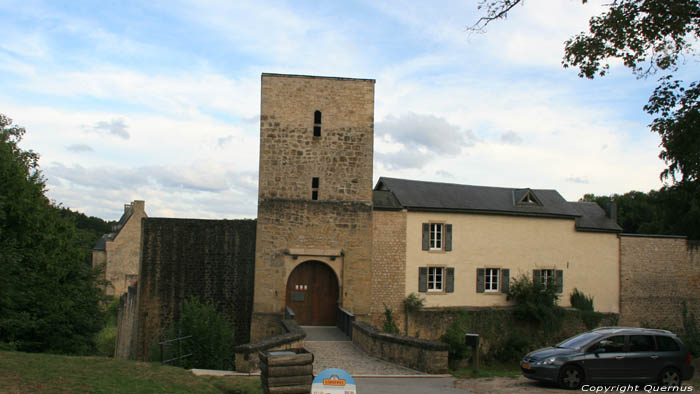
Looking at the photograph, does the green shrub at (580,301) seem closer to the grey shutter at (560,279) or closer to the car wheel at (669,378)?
the grey shutter at (560,279)

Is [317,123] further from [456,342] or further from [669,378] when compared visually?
[669,378]

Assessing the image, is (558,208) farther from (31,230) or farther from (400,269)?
(31,230)

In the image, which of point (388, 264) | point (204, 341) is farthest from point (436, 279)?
point (204, 341)

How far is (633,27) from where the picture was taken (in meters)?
14.1

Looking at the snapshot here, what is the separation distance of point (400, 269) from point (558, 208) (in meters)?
7.92

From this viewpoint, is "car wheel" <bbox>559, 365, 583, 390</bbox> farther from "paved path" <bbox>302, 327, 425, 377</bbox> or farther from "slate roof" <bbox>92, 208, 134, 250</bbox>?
"slate roof" <bbox>92, 208, 134, 250</bbox>

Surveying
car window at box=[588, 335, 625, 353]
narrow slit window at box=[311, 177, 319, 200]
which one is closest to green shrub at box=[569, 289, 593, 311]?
narrow slit window at box=[311, 177, 319, 200]

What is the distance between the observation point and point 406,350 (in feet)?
49.4

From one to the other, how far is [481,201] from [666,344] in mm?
12680

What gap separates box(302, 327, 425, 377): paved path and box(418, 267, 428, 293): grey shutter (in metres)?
4.84

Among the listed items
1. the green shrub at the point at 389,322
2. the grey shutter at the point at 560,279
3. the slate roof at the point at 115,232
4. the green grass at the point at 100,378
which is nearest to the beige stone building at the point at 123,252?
the slate roof at the point at 115,232

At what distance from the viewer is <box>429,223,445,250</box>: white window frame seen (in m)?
23.5

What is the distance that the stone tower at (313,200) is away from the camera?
20.6 metres

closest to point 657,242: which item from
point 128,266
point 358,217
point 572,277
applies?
point 572,277
